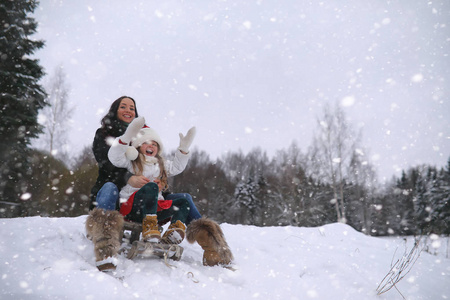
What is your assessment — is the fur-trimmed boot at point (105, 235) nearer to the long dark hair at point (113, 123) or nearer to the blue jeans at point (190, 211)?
the blue jeans at point (190, 211)

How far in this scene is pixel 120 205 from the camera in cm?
243

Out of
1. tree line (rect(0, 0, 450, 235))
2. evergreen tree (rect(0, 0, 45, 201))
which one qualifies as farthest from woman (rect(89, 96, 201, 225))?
evergreen tree (rect(0, 0, 45, 201))

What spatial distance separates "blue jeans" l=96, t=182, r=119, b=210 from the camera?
7.40 ft

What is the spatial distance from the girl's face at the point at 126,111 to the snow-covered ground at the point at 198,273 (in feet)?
3.93

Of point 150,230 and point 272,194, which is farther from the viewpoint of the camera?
point 272,194

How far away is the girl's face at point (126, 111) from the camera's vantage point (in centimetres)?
292

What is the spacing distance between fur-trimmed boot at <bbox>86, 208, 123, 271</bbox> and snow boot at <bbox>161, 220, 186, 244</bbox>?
1.35 ft

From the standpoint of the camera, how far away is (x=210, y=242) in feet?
7.63

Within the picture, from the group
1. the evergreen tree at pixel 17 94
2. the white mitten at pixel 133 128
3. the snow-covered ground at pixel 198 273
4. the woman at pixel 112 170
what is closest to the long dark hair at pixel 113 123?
the woman at pixel 112 170

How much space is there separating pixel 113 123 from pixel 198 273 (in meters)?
1.78

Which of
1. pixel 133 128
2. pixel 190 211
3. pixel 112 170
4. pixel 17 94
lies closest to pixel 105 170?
pixel 112 170

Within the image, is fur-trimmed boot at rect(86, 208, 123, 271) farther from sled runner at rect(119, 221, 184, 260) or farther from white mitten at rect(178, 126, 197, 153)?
white mitten at rect(178, 126, 197, 153)

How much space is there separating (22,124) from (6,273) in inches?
363

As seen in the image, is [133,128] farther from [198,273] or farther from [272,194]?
[272,194]
